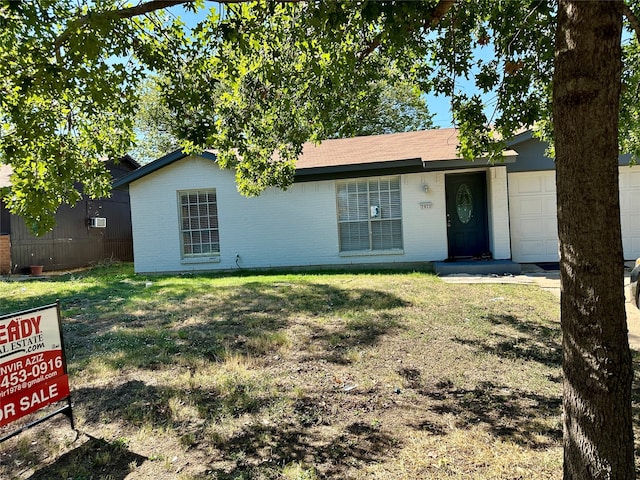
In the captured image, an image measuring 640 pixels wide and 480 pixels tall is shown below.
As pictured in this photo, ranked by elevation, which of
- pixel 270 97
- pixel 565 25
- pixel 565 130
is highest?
pixel 270 97

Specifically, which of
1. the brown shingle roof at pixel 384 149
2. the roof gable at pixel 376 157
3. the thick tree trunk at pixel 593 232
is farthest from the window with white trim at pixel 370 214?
the thick tree trunk at pixel 593 232

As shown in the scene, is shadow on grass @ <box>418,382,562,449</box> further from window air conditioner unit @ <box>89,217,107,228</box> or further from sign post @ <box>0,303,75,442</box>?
window air conditioner unit @ <box>89,217,107,228</box>

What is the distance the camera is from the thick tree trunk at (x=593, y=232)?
1831mm

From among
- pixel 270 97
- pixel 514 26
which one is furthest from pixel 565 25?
pixel 270 97

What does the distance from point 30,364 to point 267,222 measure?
968 cm

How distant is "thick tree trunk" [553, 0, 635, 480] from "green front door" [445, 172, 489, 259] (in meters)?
10.4

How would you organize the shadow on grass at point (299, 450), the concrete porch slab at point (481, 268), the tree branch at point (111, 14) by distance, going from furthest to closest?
1. the concrete porch slab at point (481, 268)
2. the tree branch at point (111, 14)
3. the shadow on grass at point (299, 450)

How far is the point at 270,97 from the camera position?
6.62m

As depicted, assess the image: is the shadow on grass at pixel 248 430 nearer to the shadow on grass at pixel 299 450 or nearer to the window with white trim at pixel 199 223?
the shadow on grass at pixel 299 450

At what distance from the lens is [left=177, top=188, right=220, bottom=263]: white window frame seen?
43.3ft

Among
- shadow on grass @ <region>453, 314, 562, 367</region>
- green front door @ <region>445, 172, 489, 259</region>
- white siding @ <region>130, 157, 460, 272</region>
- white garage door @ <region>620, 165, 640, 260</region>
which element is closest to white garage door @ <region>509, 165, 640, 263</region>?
green front door @ <region>445, 172, 489, 259</region>

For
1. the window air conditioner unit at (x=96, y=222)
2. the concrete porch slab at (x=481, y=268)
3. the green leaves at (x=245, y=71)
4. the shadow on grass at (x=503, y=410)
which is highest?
the green leaves at (x=245, y=71)

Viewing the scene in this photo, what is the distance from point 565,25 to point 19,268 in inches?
747

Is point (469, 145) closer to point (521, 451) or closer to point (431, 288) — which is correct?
point (431, 288)
